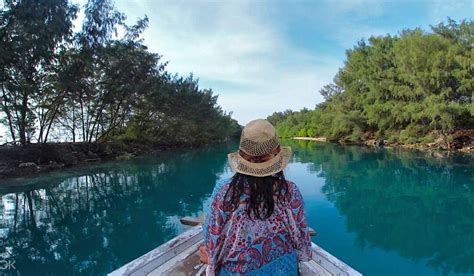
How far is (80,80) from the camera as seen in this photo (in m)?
12.9

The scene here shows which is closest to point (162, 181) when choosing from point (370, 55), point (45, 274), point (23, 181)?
point (23, 181)

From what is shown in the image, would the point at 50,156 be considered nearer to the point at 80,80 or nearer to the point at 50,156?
the point at 50,156

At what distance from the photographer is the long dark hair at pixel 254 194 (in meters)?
1.13

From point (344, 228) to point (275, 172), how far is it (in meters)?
4.04

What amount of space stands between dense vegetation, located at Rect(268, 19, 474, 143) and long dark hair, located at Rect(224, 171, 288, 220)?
18.8 metres

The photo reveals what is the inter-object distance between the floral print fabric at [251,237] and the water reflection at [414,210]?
3.01 meters

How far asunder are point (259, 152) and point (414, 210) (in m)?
5.54

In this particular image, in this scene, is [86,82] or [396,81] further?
[396,81]

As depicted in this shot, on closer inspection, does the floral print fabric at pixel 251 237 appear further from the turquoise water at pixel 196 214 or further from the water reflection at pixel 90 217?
the water reflection at pixel 90 217

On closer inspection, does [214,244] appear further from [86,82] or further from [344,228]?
[86,82]

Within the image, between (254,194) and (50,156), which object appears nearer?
(254,194)

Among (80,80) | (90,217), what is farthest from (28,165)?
(90,217)

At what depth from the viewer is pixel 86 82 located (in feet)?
45.1

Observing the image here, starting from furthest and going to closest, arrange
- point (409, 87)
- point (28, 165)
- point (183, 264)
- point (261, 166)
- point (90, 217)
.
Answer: point (409, 87)
point (28, 165)
point (90, 217)
point (183, 264)
point (261, 166)
